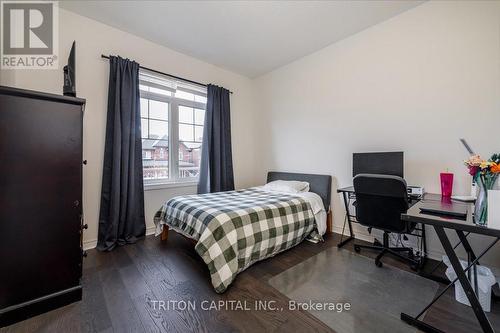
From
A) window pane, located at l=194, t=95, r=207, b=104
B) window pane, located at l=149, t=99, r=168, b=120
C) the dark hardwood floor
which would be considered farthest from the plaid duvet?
window pane, located at l=194, t=95, r=207, b=104

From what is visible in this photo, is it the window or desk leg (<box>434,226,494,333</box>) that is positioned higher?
the window

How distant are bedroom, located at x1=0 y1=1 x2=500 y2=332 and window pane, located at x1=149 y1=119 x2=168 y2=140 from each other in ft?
0.08

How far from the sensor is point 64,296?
5.02 feet

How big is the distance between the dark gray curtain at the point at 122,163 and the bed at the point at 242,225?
39 centimetres

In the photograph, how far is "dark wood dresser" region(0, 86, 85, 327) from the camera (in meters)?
1.35

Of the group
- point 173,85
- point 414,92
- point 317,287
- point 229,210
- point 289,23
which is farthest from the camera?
point 173,85

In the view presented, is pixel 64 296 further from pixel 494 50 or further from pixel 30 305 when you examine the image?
pixel 494 50

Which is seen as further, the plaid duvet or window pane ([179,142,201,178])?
window pane ([179,142,201,178])

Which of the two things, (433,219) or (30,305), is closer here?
(433,219)

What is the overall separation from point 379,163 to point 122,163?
124 inches

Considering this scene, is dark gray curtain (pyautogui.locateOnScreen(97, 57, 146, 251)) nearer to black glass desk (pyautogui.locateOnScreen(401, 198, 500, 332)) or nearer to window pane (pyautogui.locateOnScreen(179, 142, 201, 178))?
window pane (pyautogui.locateOnScreen(179, 142, 201, 178))

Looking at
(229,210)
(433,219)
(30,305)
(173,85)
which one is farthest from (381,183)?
(173,85)

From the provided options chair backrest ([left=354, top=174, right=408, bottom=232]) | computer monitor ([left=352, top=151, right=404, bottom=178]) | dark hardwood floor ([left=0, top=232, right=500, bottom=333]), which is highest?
computer monitor ([left=352, top=151, right=404, bottom=178])

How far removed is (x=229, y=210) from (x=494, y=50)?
2.89m
